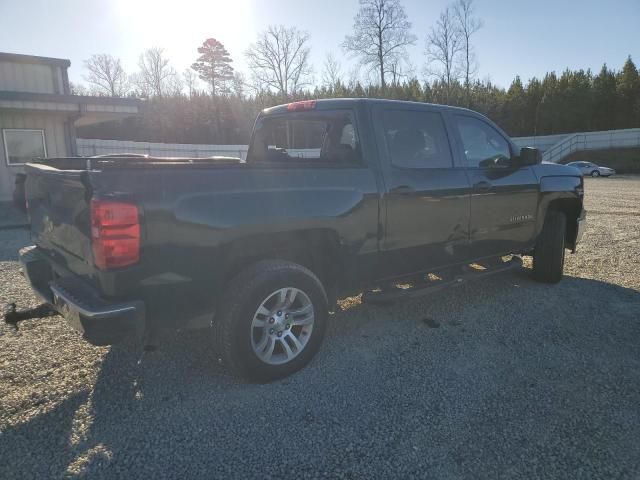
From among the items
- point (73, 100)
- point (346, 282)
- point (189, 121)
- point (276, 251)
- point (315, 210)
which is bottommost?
point (346, 282)

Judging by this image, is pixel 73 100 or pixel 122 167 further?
pixel 73 100

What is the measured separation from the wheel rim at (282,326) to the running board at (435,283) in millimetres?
680

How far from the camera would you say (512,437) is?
253 centimetres

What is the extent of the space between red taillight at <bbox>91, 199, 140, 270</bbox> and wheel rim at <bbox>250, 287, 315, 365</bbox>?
2.96ft

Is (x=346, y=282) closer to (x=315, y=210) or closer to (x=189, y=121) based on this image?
(x=315, y=210)

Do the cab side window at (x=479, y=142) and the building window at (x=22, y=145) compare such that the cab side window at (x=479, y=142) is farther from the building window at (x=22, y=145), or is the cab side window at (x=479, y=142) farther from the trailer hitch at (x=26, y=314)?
the building window at (x=22, y=145)

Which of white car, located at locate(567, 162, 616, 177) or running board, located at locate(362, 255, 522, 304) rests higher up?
white car, located at locate(567, 162, 616, 177)

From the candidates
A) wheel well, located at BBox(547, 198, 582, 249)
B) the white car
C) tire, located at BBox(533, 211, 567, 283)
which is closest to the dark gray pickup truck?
tire, located at BBox(533, 211, 567, 283)

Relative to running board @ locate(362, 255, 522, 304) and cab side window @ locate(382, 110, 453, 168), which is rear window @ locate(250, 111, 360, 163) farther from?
running board @ locate(362, 255, 522, 304)

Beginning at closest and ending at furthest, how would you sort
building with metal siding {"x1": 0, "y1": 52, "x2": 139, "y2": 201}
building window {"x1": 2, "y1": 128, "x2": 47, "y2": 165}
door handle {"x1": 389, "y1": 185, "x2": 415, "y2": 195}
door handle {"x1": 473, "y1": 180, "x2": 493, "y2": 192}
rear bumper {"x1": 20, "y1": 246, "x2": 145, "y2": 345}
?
rear bumper {"x1": 20, "y1": 246, "x2": 145, "y2": 345} < door handle {"x1": 389, "y1": 185, "x2": 415, "y2": 195} < door handle {"x1": 473, "y1": 180, "x2": 493, "y2": 192} < building with metal siding {"x1": 0, "y1": 52, "x2": 139, "y2": 201} < building window {"x1": 2, "y1": 128, "x2": 47, "y2": 165}

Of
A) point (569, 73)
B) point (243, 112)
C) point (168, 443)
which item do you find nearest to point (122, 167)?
point (168, 443)

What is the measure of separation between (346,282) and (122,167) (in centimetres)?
182

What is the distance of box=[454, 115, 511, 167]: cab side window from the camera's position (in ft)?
14.4

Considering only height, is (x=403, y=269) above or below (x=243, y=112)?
below
